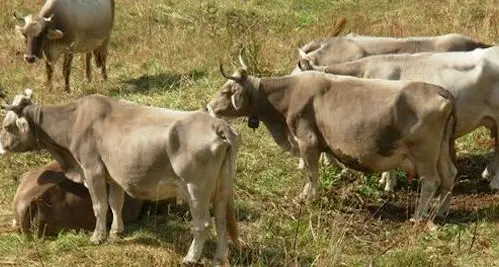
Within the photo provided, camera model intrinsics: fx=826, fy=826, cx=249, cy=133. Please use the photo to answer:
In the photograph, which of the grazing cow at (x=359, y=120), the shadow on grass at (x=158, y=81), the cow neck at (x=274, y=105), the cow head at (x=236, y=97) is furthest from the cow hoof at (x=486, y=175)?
the shadow on grass at (x=158, y=81)

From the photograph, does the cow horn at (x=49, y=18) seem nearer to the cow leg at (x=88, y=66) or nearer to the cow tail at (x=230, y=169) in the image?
the cow leg at (x=88, y=66)

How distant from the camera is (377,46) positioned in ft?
33.1

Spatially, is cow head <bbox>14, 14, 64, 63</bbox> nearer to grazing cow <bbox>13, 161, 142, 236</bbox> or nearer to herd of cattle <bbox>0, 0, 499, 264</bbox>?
herd of cattle <bbox>0, 0, 499, 264</bbox>

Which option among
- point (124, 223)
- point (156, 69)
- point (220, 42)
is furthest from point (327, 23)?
point (124, 223)

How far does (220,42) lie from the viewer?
14055mm

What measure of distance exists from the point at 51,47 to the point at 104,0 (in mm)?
1622

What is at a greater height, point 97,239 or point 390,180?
point 97,239

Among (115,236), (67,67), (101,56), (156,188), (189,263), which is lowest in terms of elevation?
(101,56)

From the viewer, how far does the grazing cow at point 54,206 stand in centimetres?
732

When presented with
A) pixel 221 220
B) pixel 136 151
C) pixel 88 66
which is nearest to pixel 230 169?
pixel 221 220

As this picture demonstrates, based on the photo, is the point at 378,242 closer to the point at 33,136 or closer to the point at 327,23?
the point at 33,136

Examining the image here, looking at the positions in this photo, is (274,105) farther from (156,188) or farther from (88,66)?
(88,66)

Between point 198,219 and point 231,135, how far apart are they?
28.8 inches

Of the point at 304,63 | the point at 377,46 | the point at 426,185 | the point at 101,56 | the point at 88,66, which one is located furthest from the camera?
the point at 101,56
